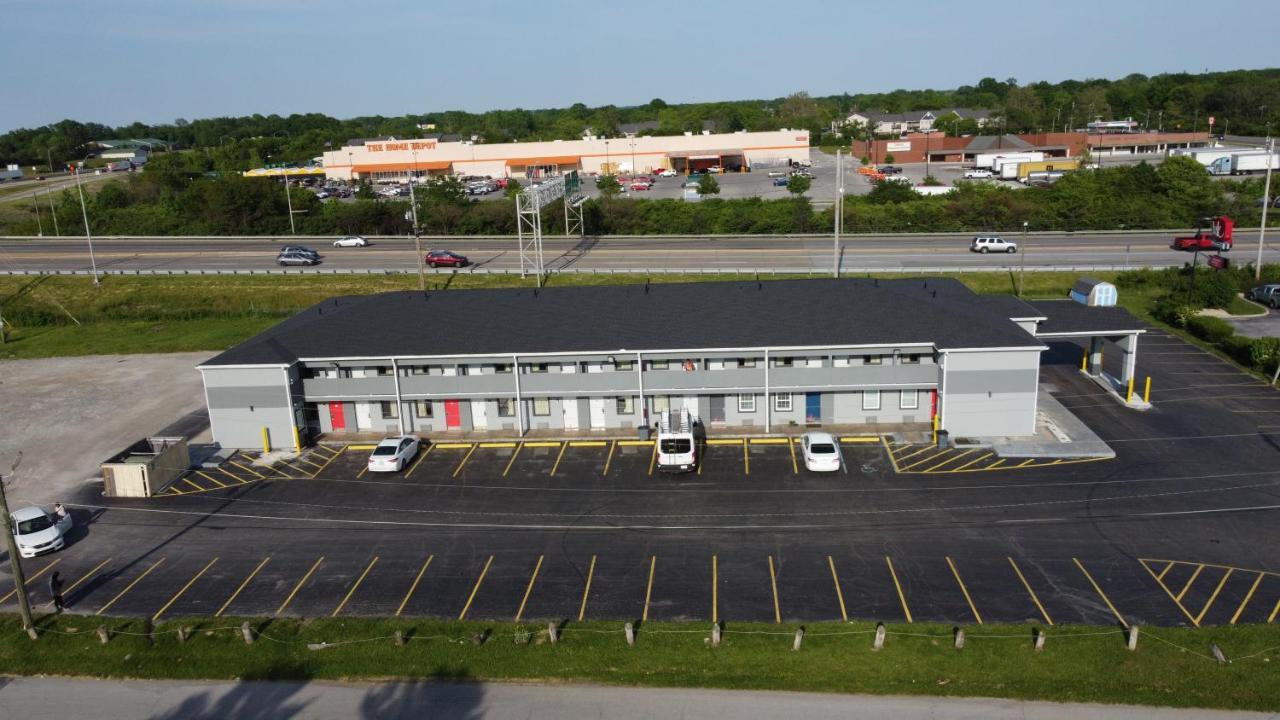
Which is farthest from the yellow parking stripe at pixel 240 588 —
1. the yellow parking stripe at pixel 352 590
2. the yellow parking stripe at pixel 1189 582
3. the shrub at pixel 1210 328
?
the shrub at pixel 1210 328

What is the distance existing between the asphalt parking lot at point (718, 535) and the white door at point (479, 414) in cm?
168

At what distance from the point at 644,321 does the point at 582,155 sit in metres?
102

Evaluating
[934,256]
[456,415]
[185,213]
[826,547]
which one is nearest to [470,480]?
[456,415]

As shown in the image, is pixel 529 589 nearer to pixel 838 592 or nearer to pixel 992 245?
pixel 838 592

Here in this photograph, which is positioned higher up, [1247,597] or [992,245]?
[992,245]

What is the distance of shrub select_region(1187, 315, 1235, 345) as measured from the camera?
53031mm

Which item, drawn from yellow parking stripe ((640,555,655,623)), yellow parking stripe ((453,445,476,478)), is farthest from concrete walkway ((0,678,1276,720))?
yellow parking stripe ((453,445,476,478))

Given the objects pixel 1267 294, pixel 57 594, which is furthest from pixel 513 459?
pixel 1267 294

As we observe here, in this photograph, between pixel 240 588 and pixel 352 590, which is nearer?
pixel 352 590

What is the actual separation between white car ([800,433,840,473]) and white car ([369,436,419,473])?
17033 mm

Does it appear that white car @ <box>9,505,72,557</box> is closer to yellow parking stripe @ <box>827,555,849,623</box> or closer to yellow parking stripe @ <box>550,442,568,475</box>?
yellow parking stripe @ <box>550,442,568,475</box>

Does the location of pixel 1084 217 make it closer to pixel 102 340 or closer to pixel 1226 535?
pixel 1226 535

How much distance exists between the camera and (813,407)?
42.9 metres

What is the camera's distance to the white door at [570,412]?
1709 inches
